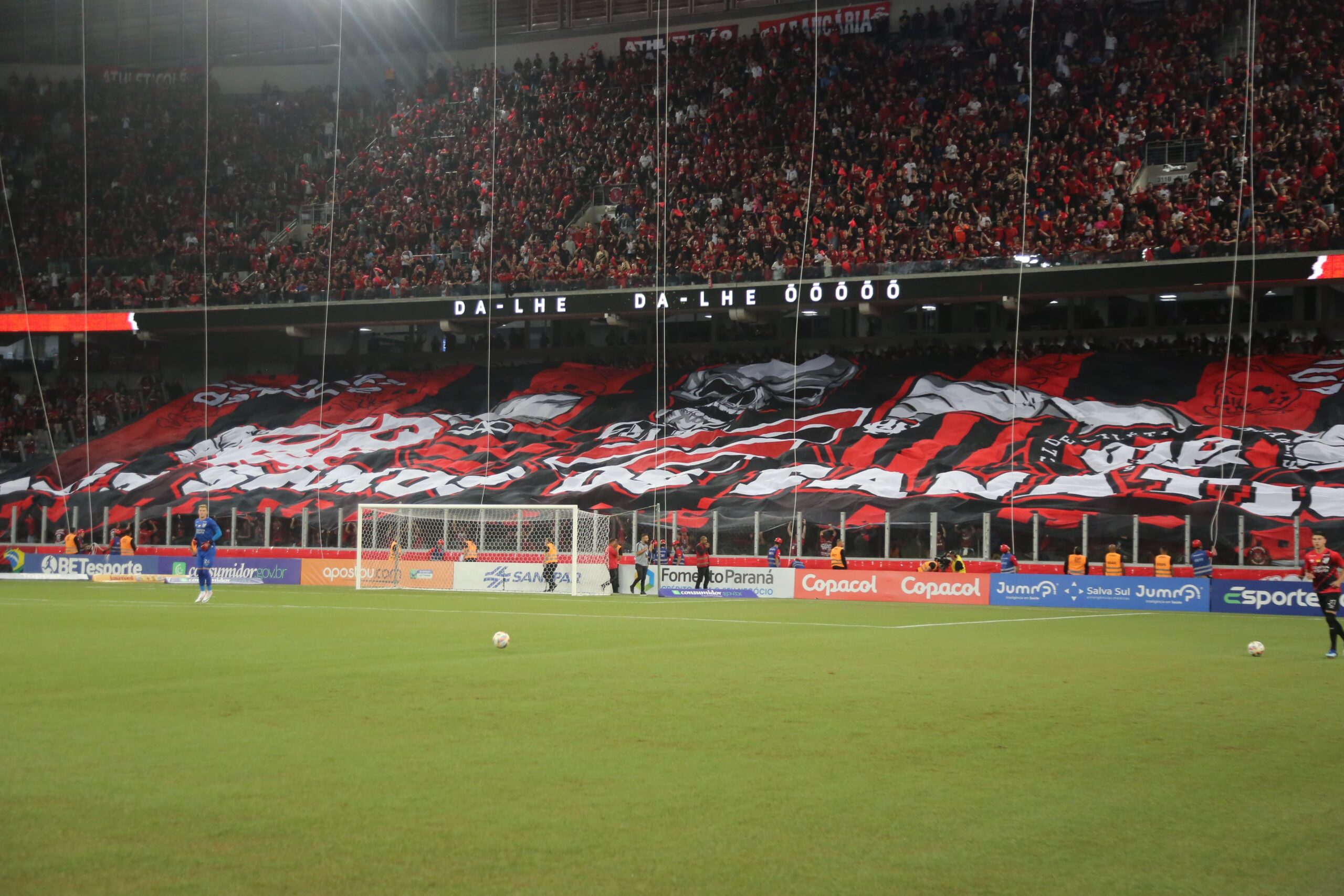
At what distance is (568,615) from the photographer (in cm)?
2692

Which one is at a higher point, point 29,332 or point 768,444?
point 29,332

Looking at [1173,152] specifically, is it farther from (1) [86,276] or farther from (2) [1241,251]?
(1) [86,276]

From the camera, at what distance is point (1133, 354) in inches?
1796

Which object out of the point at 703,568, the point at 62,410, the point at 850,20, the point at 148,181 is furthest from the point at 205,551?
the point at 850,20

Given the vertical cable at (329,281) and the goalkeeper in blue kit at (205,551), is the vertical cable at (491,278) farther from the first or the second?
the goalkeeper in blue kit at (205,551)

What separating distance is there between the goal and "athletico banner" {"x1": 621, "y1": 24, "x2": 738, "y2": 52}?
913 inches

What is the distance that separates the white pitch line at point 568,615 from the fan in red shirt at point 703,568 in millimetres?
8193

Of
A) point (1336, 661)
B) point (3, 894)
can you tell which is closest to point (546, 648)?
point (1336, 661)

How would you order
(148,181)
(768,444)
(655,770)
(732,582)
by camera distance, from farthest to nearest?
(148,181), (768,444), (732,582), (655,770)

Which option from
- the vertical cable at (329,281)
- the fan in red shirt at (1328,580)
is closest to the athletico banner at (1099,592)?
the fan in red shirt at (1328,580)

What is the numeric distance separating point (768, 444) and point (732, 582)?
8.69 metres

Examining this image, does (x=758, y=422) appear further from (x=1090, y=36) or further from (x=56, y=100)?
(x=56, y=100)

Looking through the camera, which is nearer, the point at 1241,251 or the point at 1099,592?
the point at 1099,592

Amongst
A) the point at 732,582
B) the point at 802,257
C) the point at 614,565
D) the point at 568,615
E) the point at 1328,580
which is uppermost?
the point at 802,257
